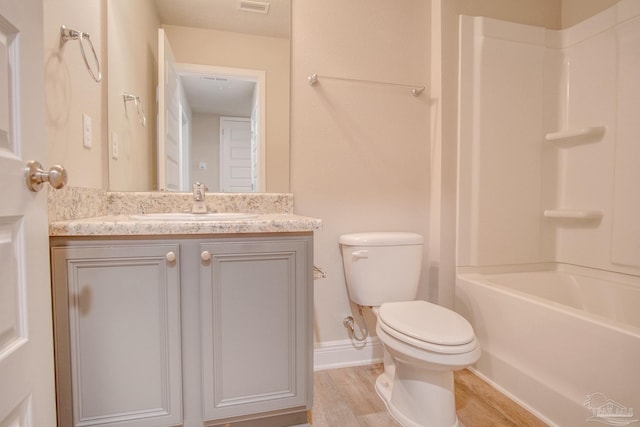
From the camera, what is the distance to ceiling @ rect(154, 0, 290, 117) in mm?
1611

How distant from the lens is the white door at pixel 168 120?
5.26 feet

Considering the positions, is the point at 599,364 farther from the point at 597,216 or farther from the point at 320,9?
the point at 320,9

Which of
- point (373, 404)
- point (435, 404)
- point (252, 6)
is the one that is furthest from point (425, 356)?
point (252, 6)

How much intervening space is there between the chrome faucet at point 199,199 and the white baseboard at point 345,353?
965 mm

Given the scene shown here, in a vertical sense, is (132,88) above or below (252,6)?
below

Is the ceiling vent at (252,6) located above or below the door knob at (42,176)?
above

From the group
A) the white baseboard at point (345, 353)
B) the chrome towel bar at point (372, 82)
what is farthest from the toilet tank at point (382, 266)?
the chrome towel bar at point (372, 82)

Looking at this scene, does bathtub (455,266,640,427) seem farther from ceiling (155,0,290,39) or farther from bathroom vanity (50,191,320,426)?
ceiling (155,0,290,39)

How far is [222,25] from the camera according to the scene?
1.65 metres

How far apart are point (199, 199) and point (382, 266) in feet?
3.07

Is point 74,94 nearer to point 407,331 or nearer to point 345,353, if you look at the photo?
point 407,331

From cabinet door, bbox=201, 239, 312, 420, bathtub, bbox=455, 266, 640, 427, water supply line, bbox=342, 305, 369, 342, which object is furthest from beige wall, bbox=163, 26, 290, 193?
bathtub, bbox=455, 266, 640, 427

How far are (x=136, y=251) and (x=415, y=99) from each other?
1.65 metres

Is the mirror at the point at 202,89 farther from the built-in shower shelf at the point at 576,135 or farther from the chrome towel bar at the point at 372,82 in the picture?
the built-in shower shelf at the point at 576,135
